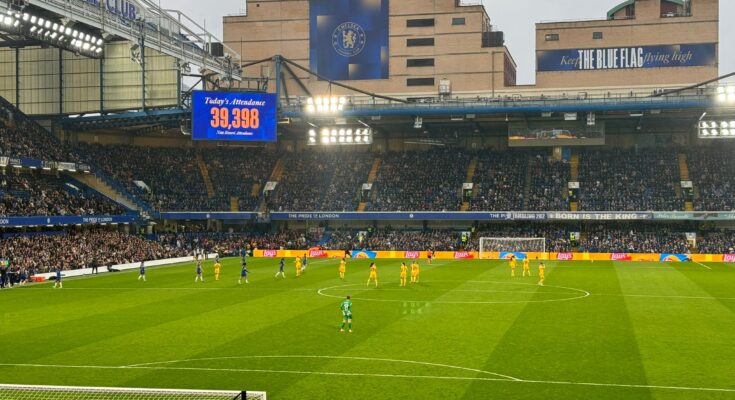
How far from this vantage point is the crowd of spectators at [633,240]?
70.1 meters

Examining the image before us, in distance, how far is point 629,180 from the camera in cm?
7738

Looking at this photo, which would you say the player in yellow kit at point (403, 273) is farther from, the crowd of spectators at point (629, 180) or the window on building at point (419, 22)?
the window on building at point (419, 22)

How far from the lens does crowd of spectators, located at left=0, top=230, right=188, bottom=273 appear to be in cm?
5528

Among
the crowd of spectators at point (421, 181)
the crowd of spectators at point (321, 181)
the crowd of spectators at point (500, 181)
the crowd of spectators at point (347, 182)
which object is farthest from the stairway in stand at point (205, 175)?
the crowd of spectators at point (500, 181)

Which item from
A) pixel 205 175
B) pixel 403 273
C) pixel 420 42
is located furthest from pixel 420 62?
pixel 403 273

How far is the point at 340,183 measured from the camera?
279 ft

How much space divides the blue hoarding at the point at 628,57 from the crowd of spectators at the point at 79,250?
45.1m

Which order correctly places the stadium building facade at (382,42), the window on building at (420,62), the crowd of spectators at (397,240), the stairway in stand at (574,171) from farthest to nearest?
the window on building at (420,62) < the stadium building facade at (382,42) < the stairway in stand at (574,171) < the crowd of spectators at (397,240)

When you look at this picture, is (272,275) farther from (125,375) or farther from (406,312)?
(125,375)

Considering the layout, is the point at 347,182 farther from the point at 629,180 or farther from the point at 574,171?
the point at 629,180

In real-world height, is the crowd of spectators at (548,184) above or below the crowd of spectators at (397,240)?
above

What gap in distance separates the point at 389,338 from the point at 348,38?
221 feet

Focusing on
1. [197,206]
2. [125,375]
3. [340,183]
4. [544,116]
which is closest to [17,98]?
[197,206]

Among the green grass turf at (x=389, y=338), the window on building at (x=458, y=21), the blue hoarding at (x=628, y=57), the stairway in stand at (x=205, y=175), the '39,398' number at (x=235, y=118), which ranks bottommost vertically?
the green grass turf at (x=389, y=338)
